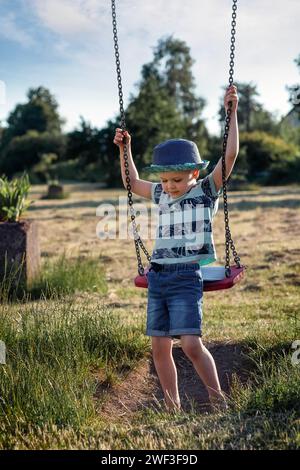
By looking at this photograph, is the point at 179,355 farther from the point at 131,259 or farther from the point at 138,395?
the point at 131,259

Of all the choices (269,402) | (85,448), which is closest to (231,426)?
(269,402)

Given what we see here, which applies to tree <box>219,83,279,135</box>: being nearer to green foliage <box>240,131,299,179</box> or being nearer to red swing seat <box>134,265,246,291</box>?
green foliage <box>240,131,299,179</box>

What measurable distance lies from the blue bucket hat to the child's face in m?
0.06

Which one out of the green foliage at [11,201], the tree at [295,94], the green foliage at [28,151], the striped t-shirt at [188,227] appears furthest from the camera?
the green foliage at [28,151]

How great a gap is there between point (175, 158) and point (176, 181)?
5.3 inches

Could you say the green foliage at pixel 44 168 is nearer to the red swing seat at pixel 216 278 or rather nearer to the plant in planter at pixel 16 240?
the plant in planter at pixel 16 240

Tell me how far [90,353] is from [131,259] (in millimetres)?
5668

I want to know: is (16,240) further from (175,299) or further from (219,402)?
(219,402)

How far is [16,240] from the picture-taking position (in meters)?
7.03

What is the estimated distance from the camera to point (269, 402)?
10.3 feet

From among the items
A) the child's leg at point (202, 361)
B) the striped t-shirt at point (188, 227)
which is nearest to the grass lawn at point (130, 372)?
the child's leg at point (202, 361)

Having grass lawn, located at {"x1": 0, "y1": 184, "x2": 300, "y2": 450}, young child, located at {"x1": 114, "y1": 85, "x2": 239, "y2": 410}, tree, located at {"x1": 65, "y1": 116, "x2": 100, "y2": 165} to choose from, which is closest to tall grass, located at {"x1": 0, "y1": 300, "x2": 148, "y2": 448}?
grass lawn, located at {"x1": 0, "y1": 184, "x2": 300, "y2": 450}

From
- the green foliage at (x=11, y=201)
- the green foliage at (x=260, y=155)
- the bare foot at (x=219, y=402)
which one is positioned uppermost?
the green foliage at (x=260, y=155)

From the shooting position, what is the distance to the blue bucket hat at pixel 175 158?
3.56 metres
